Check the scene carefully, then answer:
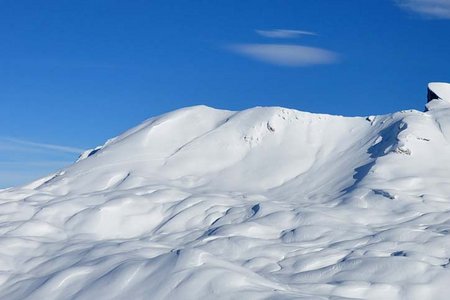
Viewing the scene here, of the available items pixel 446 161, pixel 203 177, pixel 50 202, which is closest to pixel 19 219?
pixel 50 202

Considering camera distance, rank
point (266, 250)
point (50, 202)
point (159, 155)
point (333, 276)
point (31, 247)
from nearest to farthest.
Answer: point (333, 276) → point (266, 250) → point (31, 247) → point (50, 202) → point (159, 155)

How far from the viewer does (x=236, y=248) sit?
1773 centimetres

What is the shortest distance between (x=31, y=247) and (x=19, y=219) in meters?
2.83

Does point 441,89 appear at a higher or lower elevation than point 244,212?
higher

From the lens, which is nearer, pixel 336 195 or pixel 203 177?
pixel 336 195

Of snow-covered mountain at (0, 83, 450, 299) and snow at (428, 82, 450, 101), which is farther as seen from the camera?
snow at (428, 82, 450, 101)

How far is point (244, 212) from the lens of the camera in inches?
859

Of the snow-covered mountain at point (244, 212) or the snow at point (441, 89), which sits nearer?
the snow-covered mountain at point (244, 212)

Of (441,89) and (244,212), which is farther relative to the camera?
(441,89)

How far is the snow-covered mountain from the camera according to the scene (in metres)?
14.9

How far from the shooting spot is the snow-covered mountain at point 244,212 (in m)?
14.9

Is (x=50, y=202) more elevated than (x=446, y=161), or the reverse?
(x=50, y=202)

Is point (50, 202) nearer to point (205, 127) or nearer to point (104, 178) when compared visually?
point (104, 178)

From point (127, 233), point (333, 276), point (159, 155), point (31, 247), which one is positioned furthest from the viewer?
point (159, 155)
